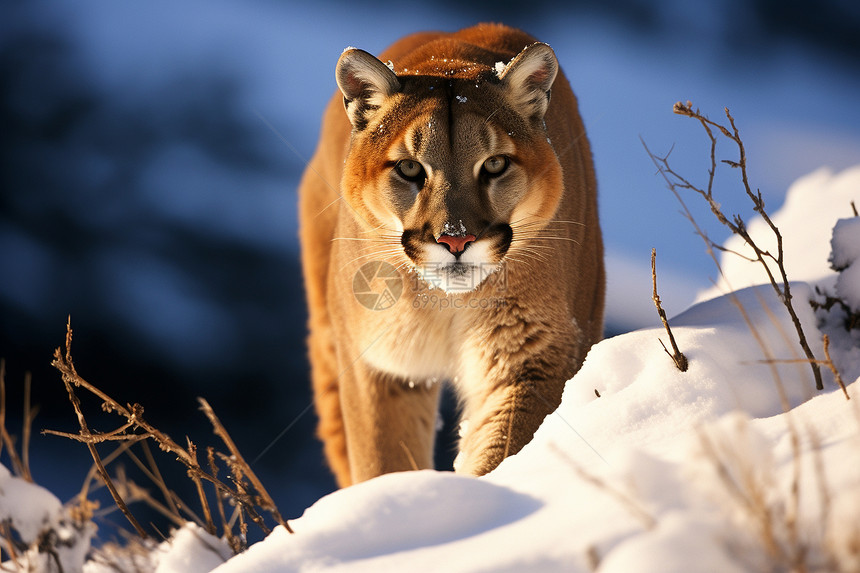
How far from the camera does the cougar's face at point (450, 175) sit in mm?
3061

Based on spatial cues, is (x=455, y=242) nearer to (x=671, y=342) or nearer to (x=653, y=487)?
(x=671, y=342)

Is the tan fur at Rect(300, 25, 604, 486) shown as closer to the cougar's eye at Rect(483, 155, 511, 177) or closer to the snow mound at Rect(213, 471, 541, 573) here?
the cougar's eye at Rect(483, 155, 511, 177)

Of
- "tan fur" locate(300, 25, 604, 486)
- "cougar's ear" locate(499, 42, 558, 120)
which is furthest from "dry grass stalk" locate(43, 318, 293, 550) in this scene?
"cougar's ear" locate(499, 42, 558, 120)

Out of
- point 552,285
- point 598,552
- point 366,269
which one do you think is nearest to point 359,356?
point 366,269

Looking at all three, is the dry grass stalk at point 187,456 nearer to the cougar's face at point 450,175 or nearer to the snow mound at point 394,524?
the snow mound at point 394,524

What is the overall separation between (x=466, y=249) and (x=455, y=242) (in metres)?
0.07

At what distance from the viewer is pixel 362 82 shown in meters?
3.40

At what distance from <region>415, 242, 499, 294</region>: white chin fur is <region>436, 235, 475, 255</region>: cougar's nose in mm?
25

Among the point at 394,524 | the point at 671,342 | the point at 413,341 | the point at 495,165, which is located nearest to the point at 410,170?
the point at 495,165

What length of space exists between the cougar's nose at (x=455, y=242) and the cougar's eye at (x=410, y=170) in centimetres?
38

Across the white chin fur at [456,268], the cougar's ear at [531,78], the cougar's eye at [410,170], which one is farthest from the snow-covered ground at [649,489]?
the cougar's ear at [531,78]

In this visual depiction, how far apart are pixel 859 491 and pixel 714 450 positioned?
0.24 metres

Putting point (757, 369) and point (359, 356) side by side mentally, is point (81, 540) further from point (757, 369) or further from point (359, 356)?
point (757, 369)

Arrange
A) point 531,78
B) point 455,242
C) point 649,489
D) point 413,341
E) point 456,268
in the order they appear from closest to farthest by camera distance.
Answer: point 649,489 → point 455,242 → point 456,268 → point 531,78 → point 413,341
